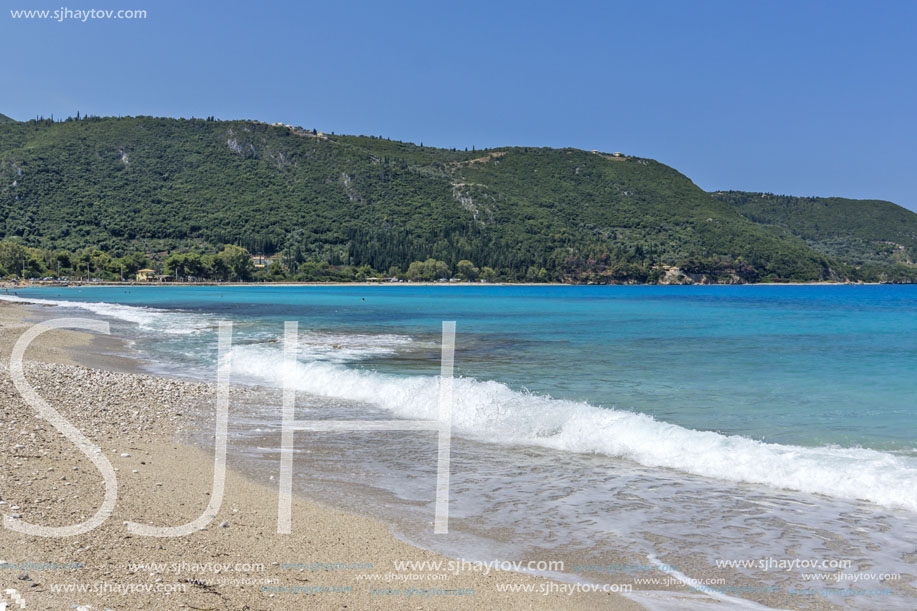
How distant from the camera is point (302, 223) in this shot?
176125 mm

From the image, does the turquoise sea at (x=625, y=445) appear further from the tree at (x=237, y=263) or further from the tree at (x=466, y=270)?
the tree at (x=466, y=270)

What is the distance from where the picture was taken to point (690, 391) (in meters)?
14.2

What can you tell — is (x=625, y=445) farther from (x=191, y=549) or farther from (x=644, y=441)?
(x=191, y=549)

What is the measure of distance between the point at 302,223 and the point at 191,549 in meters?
177

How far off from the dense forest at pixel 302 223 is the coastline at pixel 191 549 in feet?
467

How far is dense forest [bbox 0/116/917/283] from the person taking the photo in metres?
149

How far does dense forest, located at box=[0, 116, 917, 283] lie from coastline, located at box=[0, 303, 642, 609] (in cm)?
14237

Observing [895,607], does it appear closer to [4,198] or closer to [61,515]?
[61,515]

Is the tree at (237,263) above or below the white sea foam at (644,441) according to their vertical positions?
above

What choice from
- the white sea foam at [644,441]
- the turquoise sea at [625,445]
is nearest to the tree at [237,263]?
the turquoise sea at [625,445]

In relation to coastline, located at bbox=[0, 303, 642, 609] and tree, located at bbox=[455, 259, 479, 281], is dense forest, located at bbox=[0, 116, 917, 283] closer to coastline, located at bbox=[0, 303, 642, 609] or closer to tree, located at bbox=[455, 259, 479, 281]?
tree, located at bbox=[455, 259, 479, 281]

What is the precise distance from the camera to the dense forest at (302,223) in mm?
149375

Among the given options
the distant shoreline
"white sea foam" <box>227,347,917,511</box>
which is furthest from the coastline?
the distant shoreline

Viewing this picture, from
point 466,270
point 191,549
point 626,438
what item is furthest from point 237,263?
point 191,549
